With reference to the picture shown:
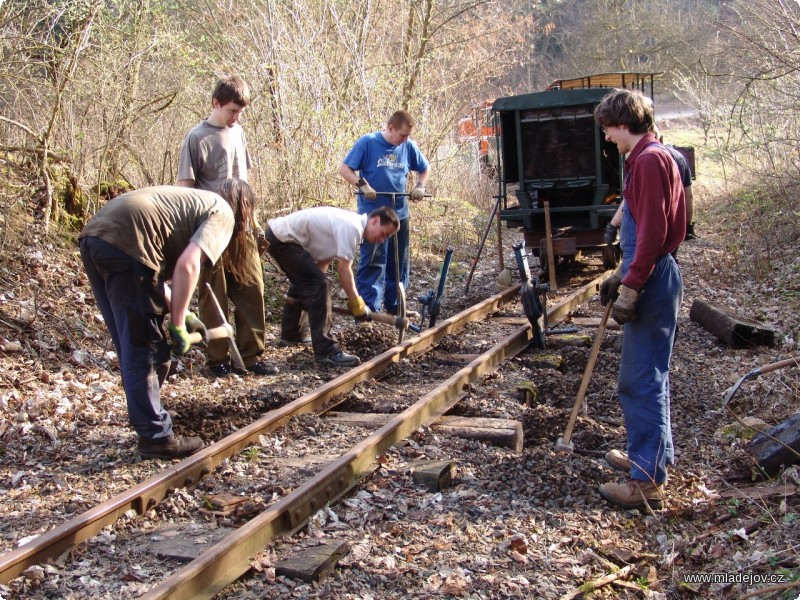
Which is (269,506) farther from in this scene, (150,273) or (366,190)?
(366,190)

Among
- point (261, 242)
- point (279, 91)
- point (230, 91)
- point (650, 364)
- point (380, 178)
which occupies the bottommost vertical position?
point (650, 364)

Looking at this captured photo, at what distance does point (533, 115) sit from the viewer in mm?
12016

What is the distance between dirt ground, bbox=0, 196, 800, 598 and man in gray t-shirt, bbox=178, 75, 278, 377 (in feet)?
1.06

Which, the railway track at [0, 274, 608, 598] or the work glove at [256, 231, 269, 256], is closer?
the railway track at [0, 274, 608, 598]

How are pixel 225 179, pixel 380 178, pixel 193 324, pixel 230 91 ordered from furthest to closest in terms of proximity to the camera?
pixel 380 178, pixel 225 179, pixel 230 91, pixel 193 324

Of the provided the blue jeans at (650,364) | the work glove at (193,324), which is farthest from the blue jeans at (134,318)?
the blue jeans at (650,364)

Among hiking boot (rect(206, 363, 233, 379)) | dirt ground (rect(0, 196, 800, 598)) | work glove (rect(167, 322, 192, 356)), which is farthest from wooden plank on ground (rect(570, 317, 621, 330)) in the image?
work glove (rect(167, 322, 192, 356))

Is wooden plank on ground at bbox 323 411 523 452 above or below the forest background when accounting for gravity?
below

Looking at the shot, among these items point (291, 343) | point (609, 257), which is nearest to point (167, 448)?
point (291, 343)

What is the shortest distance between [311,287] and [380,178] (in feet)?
6.99

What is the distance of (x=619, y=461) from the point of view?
15.8 ft

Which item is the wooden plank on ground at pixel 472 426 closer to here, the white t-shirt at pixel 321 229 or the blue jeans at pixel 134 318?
the blue jeans at pixel 134 318

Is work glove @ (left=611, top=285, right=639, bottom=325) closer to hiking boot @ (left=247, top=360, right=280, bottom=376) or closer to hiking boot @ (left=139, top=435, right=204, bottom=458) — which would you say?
hiking boot @ (left=139, top=435, right=204, bottom=458)

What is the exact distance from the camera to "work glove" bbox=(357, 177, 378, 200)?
8.30 metres
